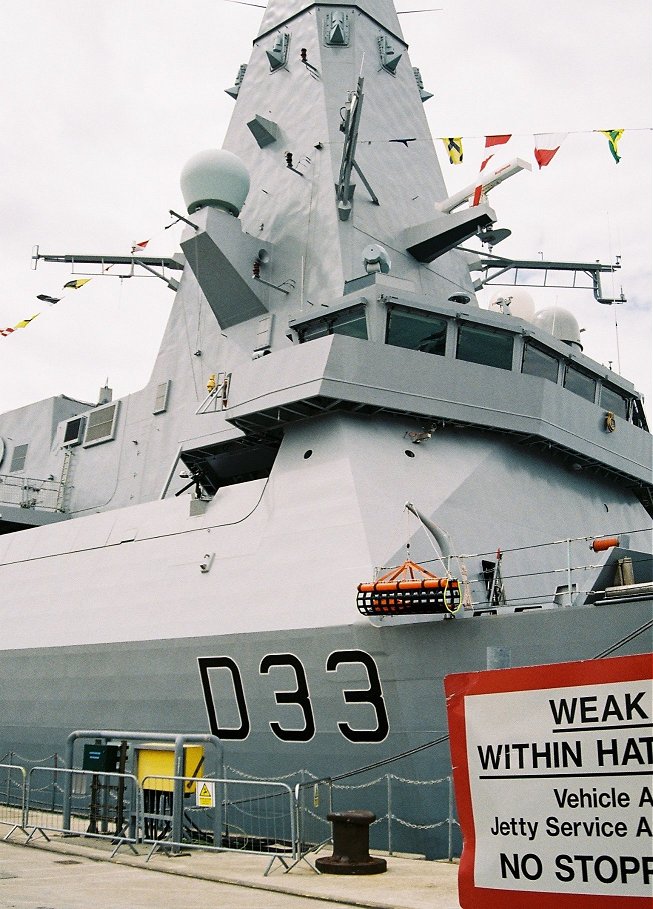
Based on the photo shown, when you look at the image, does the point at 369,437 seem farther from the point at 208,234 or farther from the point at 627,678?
the point at 627,678

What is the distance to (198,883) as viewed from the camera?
7.00 m

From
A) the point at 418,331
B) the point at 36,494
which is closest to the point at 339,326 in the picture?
the point at 418,331

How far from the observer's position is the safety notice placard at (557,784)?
304 centimetres

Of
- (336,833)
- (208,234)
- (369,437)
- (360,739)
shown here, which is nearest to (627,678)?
(336,833)

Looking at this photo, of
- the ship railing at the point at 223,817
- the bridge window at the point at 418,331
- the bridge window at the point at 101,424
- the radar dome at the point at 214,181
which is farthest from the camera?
the bridge window at the point at 101,424

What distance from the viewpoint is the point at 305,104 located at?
16.0 meters

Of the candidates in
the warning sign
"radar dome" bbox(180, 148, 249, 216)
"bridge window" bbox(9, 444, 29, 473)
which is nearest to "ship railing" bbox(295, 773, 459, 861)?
the warning sign

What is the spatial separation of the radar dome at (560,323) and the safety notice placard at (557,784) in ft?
41.4

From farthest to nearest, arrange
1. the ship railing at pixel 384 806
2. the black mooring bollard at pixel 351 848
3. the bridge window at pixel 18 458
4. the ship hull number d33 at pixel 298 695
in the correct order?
1. the bridge window at pixel 18 458
2. the ship hull number d33 at pixel 298 695
3. the ship railing at pixel 384 806
4. the black mooring bollard at pixel 351 848

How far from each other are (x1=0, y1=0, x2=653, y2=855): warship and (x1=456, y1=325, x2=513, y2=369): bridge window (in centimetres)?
3

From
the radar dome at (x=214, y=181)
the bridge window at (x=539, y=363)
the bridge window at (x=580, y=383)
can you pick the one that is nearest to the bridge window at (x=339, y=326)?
the bridge window at (x=539, y=363)

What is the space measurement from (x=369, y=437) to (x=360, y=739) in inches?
147

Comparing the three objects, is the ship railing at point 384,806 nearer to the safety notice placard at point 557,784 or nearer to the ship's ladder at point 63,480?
the safety notice placard at point 557,784

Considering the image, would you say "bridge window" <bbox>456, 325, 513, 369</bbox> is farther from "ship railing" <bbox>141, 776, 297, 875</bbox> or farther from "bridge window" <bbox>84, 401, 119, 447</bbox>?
"bridge window" <bbox>84, 401, 119, 447</bbox>
